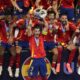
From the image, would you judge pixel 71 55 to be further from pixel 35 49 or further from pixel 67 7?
pixel 67 7

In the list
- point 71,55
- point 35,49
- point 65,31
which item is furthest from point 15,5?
point 71,55

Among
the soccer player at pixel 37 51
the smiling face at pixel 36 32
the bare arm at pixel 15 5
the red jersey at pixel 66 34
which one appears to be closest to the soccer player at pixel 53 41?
the red jersey at pixel 66 34

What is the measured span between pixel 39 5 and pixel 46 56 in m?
2.08

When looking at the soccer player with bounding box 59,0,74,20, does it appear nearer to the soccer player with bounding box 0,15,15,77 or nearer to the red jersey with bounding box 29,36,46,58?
the soccer player with bounding box 0,15,15,77

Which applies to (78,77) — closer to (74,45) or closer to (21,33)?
(74,45)

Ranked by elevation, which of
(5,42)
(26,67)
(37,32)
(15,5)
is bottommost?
(26,67)

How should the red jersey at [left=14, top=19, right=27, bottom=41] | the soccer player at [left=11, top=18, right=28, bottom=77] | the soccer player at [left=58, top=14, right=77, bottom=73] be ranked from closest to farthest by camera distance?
1. the soccer player at [left=11, top=18, right=28, bottom=77]
2. the red jersey at [left=14, top=19, right=27, bottom=41]
3. the soccer player at [left=58, top=14, right=77, bottom=73]

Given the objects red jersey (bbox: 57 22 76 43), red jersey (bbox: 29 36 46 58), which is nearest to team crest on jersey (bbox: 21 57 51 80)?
red jersey (bbox: 29 36 46 58)

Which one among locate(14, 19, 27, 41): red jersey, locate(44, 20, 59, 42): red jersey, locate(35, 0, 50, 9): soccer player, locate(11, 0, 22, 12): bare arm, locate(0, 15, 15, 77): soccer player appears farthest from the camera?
locate(35, 0, 50, 9): soccer player

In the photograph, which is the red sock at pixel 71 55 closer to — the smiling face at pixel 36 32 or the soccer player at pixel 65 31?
the soccer player at pixel 65 31

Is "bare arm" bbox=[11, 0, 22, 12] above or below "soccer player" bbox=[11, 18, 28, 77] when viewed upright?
above

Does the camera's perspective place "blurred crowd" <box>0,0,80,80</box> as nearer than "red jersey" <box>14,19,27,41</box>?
Yes

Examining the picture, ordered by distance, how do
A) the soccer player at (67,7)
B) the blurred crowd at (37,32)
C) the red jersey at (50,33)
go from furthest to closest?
the soccer player at (67,7) < the red jersey at (50,33) < the blurred crowd at (37,32)

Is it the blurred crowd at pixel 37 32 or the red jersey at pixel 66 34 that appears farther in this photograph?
the red jersey at pixel 66 34
